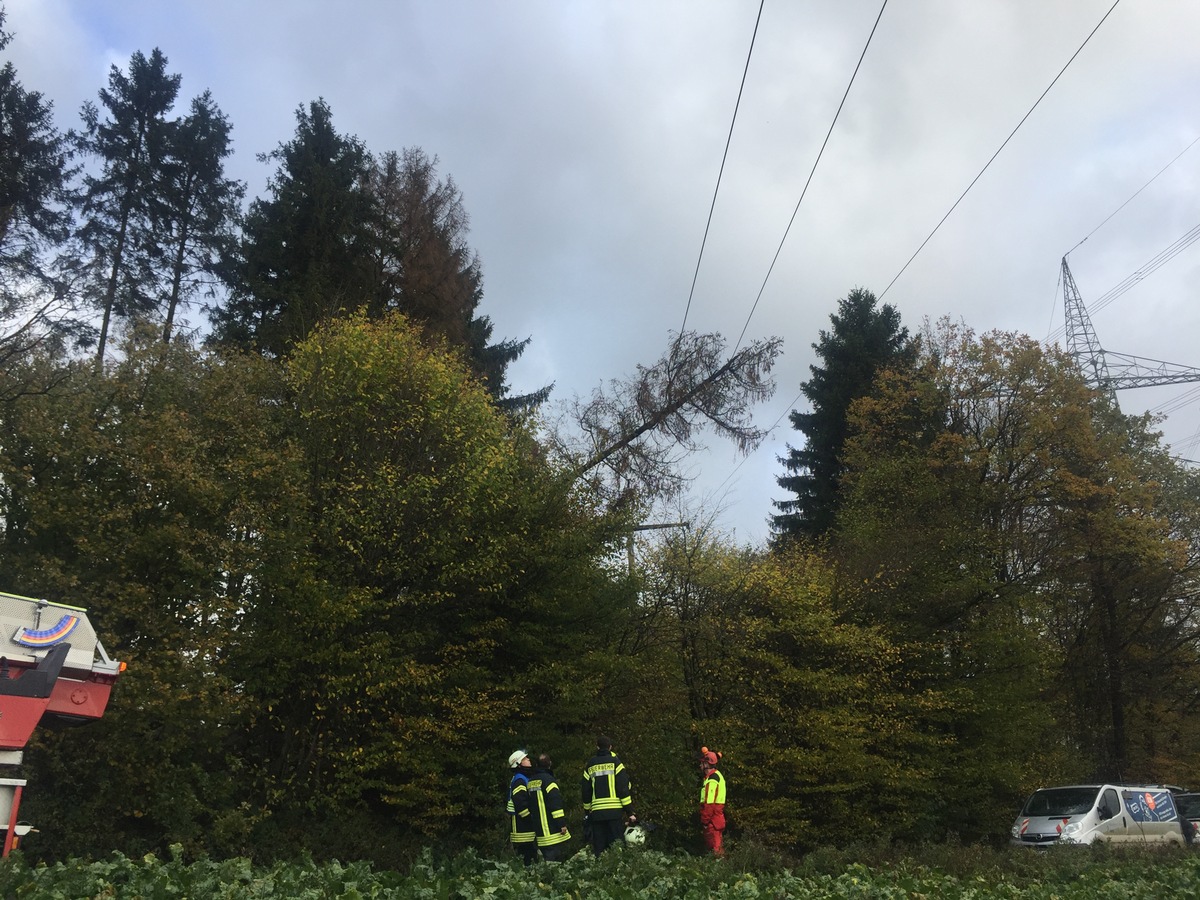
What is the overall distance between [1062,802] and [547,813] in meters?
13.0

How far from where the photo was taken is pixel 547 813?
12.2 m

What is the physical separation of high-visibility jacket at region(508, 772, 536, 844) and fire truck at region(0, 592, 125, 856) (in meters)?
4.97

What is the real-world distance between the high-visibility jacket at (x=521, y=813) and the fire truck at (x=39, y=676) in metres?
4.97

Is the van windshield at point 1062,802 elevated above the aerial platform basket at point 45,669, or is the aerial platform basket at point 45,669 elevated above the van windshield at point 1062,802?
the aerial platform basket at point 45,669

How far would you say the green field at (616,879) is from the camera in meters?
6.39

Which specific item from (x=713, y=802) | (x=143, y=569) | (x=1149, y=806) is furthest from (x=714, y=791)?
(x=1149, y=806)

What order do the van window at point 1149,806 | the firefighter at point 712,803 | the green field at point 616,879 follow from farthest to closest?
the van window at point 1149,806
the firefighter at point 712,803
the green field at point 616,879

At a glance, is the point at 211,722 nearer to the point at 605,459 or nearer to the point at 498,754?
the point at 498,754

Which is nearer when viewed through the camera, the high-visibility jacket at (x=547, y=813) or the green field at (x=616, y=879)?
the green field at (x=616, y=879)

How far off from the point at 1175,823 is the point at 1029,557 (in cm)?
901

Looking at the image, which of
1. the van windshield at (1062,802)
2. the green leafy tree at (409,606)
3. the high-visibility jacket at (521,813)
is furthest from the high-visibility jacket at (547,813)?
the van windshield at (1062,802)

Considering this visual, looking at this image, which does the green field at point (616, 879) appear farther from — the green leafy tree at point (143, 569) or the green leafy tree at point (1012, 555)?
the green leafy tree at point (1012, 555)

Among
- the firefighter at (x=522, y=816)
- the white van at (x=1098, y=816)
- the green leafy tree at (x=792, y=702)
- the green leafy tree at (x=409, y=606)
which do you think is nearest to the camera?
the firefighter at (x=522, y=816)

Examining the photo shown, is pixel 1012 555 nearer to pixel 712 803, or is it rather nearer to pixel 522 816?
pixel 712 803
